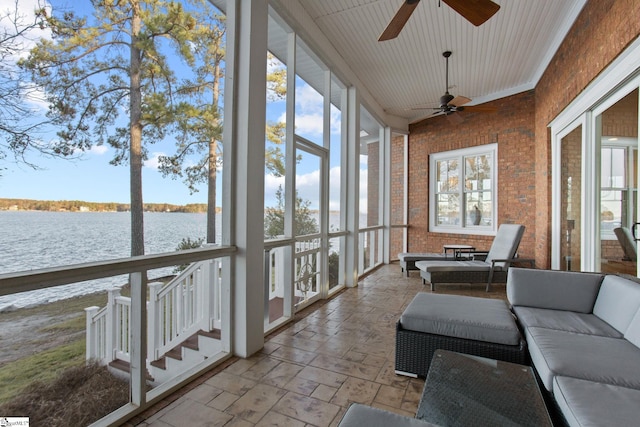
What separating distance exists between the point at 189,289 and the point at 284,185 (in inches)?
58.0

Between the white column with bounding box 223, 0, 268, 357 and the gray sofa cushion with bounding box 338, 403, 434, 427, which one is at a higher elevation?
the white column with bounding box 223, 0, 268, 357

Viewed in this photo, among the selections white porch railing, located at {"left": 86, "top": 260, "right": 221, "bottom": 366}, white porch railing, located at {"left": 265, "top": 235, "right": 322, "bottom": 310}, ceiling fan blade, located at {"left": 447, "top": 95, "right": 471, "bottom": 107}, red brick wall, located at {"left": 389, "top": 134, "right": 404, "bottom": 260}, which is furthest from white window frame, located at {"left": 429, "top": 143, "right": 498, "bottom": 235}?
white porch railing, located at {"left": 86, "top": 260, "right": 221, "bottom": 366}

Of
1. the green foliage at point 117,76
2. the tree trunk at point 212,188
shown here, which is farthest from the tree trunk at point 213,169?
the green foliage at point 117,76

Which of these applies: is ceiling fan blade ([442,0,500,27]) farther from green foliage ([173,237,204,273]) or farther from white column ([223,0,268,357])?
green foliage ([173,237,204,273])

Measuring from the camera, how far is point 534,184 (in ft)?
19.9

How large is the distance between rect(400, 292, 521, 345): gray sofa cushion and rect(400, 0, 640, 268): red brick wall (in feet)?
8.19

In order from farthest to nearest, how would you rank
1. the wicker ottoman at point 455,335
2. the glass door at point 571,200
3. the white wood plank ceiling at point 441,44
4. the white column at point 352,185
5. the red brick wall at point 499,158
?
the red brick wall at point 499,158
the white column at point 352,185
the glass door at point 571,200
the white wood plank ceiling at point 441,44
the wicker ottoman at point 455,335

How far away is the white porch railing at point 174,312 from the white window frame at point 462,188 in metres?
5.79

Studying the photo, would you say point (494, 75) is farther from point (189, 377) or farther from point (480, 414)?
point (189, 377)

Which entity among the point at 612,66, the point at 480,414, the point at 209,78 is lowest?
the point at 480,414

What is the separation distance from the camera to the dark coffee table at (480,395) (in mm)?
1329

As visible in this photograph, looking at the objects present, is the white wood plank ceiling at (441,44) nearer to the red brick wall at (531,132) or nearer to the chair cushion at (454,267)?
the red brick wall at (531,132)

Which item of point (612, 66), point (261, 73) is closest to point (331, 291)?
point (261, 73)

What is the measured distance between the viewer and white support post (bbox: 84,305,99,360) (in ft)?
6.66
